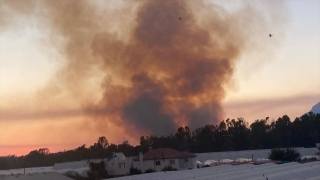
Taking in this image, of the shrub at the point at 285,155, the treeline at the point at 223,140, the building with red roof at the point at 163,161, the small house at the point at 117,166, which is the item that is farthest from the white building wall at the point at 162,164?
the treeline at the point at 223,140

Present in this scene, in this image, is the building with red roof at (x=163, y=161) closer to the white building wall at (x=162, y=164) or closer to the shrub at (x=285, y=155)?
the white building wall at (x=162, y=164)

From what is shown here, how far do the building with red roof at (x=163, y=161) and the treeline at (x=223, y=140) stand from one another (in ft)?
82.1

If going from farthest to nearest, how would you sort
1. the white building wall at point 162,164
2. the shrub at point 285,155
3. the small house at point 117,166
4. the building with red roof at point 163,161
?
the shrub at point 285,155
the building with red roof at point 163,161
the white building wall at point 162,164
the small house at point 117,166

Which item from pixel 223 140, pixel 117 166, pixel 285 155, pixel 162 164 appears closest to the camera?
pixel 117 166

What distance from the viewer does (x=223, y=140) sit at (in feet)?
308

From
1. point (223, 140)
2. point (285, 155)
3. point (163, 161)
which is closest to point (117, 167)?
point (163, 161)

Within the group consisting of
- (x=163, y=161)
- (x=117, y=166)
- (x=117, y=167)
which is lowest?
(x=117, y=167)

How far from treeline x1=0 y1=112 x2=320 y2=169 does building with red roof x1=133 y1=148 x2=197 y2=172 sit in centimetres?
2502

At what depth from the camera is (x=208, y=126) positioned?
9856 centimetres

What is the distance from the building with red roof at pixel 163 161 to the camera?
55875mm

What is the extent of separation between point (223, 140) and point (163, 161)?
131 ft

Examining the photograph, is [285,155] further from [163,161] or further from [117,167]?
[117,167]

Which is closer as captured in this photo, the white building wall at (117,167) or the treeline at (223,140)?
the white building wall at (117,167)

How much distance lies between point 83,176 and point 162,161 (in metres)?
11.0
